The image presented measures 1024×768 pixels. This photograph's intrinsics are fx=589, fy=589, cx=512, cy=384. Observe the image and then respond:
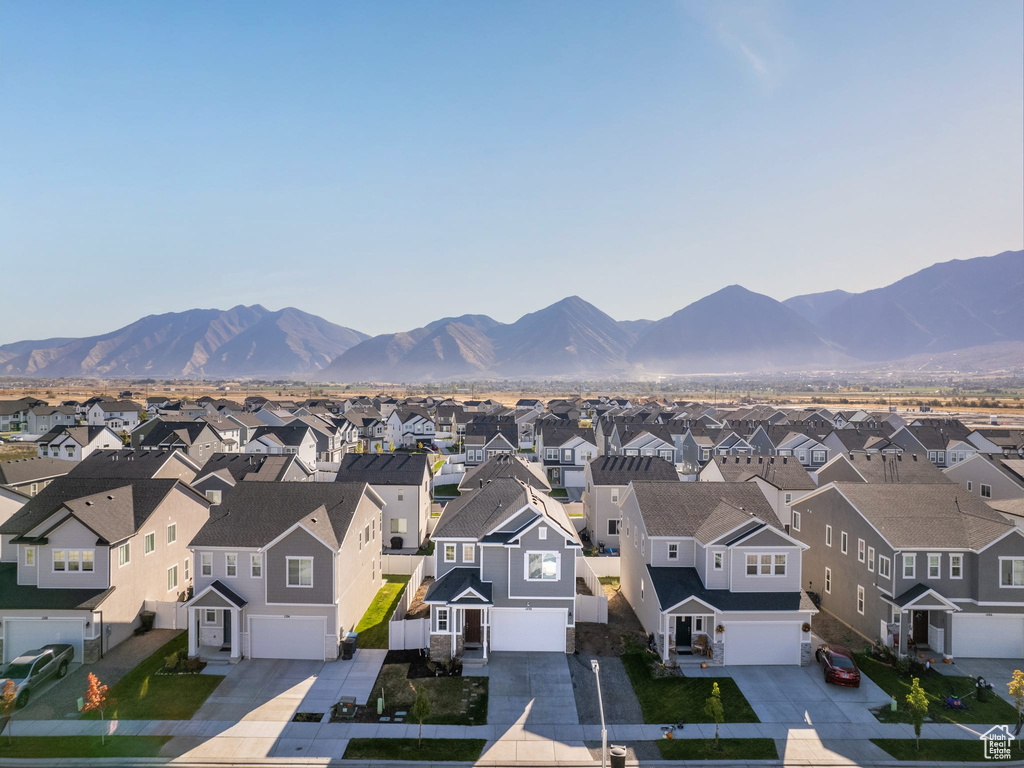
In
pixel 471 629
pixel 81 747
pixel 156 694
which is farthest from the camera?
pixel 471 629

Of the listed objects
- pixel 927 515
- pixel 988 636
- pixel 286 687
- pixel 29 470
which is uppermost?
pixel 927 515

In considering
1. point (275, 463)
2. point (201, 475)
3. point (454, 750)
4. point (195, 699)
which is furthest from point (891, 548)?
point (201, 475)

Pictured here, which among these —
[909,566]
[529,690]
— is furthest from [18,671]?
[909,566]

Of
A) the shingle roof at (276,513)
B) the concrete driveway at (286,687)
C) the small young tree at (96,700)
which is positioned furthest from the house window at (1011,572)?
the small young tree at (96,700)

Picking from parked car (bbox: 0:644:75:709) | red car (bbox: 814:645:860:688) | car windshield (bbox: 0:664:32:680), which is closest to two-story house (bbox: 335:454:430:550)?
parked car (bbox: 0:644:75:709)

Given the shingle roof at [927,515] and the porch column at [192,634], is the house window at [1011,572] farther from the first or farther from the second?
the porch column at [192,634]

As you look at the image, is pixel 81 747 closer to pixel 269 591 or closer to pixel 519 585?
pixel 269 591
